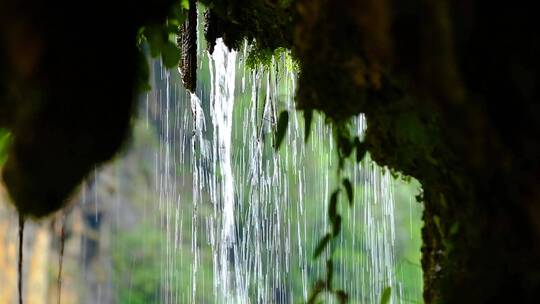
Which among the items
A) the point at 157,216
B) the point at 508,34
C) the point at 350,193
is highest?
the point at 157,216

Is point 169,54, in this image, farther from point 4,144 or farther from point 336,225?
point 336,225

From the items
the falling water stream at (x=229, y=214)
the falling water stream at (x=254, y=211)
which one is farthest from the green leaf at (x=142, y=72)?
the falling water stream at (x=254, y=211)

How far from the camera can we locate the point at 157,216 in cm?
671

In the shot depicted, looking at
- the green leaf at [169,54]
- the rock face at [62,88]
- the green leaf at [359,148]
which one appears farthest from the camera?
the green leaf at [169,54]

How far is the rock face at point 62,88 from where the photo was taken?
3.36ft

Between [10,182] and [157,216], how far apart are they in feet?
18.3

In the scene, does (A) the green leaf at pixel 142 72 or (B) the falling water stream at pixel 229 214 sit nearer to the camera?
(A) the green leaf at pixel 142 72

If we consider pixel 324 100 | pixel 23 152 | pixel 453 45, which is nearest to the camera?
pixel 453 45

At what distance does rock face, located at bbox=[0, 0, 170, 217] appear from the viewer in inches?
40.4

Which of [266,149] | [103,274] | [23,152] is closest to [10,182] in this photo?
[23,152]

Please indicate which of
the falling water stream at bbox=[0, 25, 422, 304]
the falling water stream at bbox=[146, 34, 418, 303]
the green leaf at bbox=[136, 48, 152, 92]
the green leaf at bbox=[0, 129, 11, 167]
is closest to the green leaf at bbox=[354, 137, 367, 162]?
the green leaf at bbox=[136, 48, 152, 92]

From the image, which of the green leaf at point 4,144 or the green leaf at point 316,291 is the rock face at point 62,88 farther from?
the green leaf at point 316,291

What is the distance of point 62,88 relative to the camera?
3.53ft

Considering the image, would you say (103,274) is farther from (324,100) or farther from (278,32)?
(324,100)
